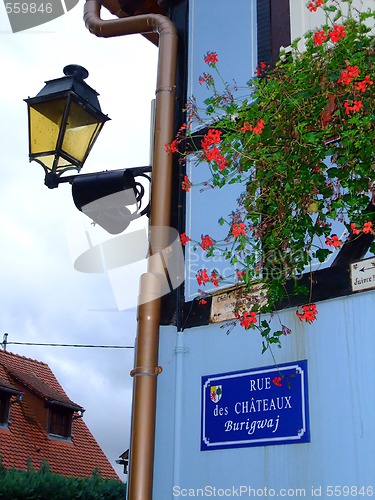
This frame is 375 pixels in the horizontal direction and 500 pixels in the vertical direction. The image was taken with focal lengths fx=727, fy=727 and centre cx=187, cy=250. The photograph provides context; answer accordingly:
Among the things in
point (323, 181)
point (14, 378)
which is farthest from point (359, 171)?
point (14, 378)

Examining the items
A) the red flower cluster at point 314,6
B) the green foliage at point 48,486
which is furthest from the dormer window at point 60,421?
the red flower cluster at point 314,6

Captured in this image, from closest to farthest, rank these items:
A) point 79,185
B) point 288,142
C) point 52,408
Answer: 1. point 288,142
2. point 79,185
3. point 52,408

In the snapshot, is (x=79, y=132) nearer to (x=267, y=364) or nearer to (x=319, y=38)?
(x=319, y=38)

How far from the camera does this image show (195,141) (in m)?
5.52

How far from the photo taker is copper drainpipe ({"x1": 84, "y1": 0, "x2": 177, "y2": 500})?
465 cm

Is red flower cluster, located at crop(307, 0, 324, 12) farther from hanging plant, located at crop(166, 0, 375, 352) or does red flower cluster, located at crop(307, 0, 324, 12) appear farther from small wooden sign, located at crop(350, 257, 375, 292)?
small wooden sign, located at crop(350, 257, 375, 292)

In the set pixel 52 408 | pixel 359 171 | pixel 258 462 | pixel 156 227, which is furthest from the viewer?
pixel 52 408

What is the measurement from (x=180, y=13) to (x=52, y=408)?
16579mm

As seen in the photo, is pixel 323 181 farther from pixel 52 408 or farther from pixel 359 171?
pixel 52 408

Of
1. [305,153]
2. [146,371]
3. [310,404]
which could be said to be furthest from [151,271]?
[305,153]

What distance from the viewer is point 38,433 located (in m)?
20.1

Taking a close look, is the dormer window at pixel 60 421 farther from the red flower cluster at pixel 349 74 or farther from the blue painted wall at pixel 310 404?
the red flower cluster at pixel 349 74

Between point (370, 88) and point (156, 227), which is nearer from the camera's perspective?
point (370, 88)

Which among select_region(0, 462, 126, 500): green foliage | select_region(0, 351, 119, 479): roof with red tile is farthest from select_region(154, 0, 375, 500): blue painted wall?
select_region(0, 351, 119, 479): roof with red tile
